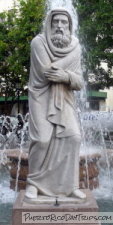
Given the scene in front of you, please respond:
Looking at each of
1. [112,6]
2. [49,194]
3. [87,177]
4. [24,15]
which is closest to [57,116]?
[49,194]

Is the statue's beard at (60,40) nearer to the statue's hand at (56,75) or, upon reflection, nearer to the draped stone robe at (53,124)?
the draped stone robe at (53,124)

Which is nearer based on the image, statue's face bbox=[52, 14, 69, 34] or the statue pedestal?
the statue pedestal

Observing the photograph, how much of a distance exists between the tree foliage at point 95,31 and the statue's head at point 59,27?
16.7m

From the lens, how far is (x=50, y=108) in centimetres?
496

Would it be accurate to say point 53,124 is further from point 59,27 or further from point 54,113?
point 59,27

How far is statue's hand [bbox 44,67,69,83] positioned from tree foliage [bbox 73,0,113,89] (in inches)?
667

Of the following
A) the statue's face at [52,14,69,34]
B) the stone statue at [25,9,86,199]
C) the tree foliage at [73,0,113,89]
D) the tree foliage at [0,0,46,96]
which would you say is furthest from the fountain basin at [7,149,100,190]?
the tree foliage at [0,0,46,96]

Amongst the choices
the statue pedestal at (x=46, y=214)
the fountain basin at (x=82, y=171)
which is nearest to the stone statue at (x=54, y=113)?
the statue pedestal at (x=46, y=214)

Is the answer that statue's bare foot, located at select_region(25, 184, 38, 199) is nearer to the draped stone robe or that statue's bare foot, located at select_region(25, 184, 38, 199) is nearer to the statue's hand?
the draped stone robe

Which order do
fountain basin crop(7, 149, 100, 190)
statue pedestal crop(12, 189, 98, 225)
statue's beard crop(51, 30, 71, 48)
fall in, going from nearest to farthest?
statue pedestal crop(12, 189, 98, 225), statue's beard crop(51, 30, 71, 48), fountain basin crop(7, 149, 100, 190)

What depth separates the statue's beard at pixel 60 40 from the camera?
5.05m

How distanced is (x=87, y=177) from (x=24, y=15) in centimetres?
1998

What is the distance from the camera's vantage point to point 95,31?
2217cm

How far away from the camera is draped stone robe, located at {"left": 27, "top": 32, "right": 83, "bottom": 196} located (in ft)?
16.0
